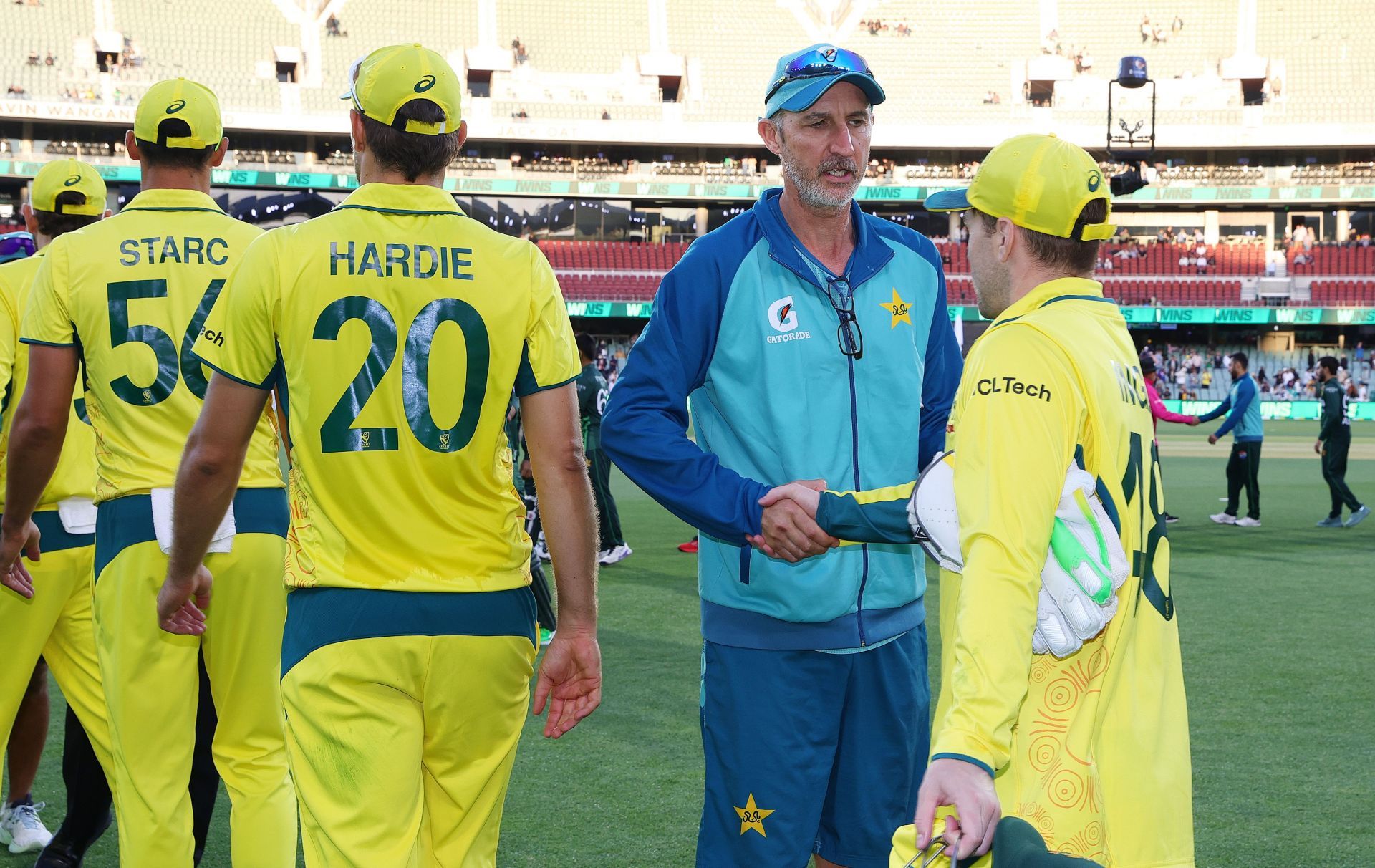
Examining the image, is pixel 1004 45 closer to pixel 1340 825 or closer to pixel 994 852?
pixel 1340 825

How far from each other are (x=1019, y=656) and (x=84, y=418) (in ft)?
11.5

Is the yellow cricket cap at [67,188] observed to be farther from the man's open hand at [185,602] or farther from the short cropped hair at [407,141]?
the short cropped hair at [407,141]

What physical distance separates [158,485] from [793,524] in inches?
71.9

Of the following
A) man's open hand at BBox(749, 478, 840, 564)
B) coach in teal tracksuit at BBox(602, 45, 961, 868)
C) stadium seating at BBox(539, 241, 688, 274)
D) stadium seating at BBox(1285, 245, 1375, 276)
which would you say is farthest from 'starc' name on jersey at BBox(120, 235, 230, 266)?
stadium seating at BBox(1285, 245, 1375, 276)

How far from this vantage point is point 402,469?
2.79 m

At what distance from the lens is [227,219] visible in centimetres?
379

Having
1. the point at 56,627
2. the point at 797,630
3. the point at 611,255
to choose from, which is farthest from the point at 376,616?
the point at 611,255

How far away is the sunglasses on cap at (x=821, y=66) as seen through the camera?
3357mm

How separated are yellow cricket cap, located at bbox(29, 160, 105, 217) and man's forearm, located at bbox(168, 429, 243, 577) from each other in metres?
1.88

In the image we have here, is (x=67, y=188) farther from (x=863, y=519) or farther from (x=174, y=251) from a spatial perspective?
(x=863, y=519)

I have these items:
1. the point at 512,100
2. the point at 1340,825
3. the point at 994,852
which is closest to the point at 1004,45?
the point at 512,100

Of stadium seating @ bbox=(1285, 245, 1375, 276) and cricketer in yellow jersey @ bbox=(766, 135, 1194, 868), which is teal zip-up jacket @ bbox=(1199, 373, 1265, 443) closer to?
cricketer in yellow jersey @ bbox=(766, 135, 1194, 868)

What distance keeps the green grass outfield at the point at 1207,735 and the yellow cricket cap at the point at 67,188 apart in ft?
7.54

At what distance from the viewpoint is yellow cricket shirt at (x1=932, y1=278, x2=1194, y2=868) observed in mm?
2166
